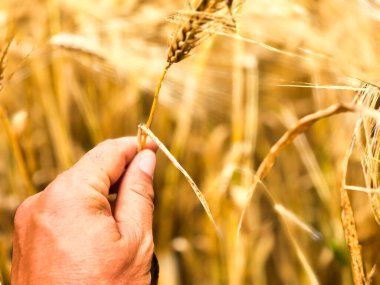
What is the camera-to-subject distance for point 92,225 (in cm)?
63

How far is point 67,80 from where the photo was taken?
3.99 feet

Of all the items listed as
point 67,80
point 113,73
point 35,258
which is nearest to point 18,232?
Answer: point 35,258

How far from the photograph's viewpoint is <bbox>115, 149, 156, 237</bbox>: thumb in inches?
26.8

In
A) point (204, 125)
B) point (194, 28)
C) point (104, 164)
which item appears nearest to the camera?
point (194, 28)

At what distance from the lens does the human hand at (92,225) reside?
0.62 meters

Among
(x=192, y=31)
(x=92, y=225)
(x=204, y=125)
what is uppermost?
(x=192, y=31)

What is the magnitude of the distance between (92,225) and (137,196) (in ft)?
0.26

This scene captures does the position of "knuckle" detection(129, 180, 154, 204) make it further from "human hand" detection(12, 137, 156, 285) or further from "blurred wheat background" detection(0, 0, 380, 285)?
"blurred wheat background" detection(0, 0, 380, 285)

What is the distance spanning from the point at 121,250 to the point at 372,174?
0.27 metres

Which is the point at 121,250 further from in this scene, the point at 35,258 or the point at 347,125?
the point at 347,125

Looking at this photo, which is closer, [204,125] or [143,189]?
[143,189]

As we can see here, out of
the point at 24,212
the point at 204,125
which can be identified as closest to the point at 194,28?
the point at 24,212

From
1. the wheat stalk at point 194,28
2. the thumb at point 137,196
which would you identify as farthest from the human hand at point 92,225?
the wheat stalk at point 194,28

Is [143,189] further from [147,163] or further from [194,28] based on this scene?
[194,28]
